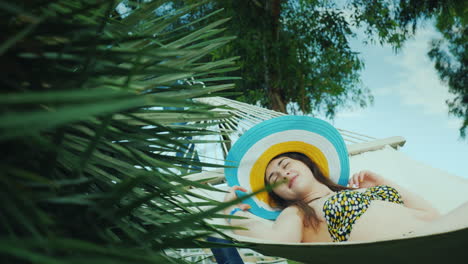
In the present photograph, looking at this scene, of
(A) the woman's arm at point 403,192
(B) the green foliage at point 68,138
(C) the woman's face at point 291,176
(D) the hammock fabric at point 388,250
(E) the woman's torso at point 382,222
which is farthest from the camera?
(C) the woman's face at point 291,176

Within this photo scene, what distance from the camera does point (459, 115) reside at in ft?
36.0

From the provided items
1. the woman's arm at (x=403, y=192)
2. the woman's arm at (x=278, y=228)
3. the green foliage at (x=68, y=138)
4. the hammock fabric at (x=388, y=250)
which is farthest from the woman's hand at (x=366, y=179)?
the green foliage at (x=68, y=138)

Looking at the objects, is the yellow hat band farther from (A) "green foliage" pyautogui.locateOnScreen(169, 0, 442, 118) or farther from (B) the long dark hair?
(A) "green foliage" pyautogui.locateOnScreen(169, 0, 442, 118)

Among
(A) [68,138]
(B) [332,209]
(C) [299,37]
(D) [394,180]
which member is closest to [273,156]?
(B) [332,209]

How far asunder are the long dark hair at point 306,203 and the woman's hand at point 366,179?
0.23ft

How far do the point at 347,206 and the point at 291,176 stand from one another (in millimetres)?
303

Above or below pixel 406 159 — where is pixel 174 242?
below

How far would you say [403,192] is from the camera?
65.7 inches

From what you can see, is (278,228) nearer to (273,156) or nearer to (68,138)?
(273,156)

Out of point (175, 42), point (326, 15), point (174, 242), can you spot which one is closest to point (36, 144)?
point (174, 242)

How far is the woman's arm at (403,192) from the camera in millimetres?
1565

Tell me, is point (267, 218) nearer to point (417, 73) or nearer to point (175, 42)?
point (175, 42)

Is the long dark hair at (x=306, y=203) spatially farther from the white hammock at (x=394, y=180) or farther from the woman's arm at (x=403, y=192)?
the white hammock at (x=394, y=180)

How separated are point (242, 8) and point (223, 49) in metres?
0.69
